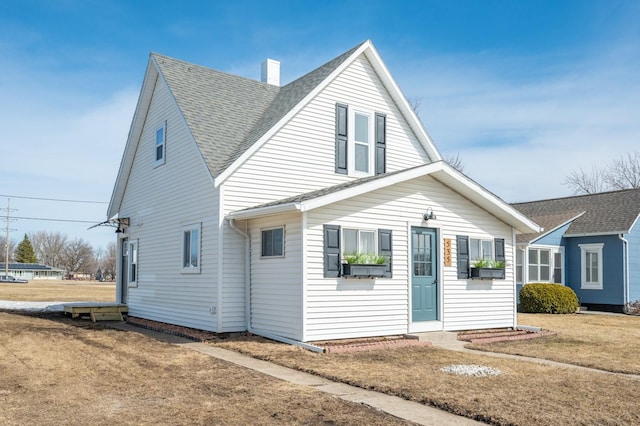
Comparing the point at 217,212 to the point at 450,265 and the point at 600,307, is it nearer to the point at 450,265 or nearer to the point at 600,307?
the point at 450,265

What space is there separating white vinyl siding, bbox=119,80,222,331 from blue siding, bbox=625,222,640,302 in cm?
1722

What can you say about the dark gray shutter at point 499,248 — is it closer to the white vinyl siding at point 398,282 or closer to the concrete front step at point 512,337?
the white vinyl siding at point 398,282

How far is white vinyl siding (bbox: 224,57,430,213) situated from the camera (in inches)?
534

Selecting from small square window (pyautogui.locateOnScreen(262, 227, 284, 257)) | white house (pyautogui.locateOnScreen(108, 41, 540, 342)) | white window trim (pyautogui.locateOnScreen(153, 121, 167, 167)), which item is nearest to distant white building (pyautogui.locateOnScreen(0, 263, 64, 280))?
white window trim (pyautogui.locateOnScreen(153, 121, 167, 167))

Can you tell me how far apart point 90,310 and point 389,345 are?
948cm

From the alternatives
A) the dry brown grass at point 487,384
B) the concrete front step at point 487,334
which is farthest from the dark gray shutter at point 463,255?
the dry brown grass at point 487,384

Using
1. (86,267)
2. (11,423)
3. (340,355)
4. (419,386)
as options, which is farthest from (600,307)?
(86,267)

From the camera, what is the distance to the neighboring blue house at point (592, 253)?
23.3m

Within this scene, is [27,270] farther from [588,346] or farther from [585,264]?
[588,346]

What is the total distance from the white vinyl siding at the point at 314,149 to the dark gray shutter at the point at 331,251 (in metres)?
2.27

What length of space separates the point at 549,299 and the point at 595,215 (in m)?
5.52

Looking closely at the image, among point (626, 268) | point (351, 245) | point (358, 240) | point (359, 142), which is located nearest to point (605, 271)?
point (626, 268)

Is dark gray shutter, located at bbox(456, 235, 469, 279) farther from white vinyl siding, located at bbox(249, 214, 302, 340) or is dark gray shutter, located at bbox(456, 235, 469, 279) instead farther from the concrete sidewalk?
the concrete sidewalk

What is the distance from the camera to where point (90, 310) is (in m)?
16.8
